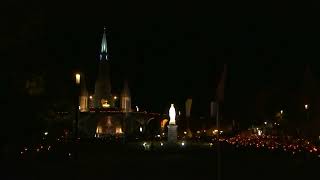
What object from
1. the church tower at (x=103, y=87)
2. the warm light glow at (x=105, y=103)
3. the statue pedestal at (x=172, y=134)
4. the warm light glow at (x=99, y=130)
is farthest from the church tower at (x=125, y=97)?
the statue pedestal at (x=172, y=134)

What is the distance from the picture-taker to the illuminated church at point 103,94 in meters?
175

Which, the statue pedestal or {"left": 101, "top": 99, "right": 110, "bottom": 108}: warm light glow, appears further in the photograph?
{"left": 101, "top": 99, "right": 110, "bottom": 108}: warm light glow

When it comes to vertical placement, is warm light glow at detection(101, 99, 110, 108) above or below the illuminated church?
below

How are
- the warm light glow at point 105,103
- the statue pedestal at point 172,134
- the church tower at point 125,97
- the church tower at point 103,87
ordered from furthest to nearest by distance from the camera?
1. the church tower at point 125,97
2. the church tower at point 103,87
3. the warm light glow at point 105,103
4. the statue pedestal at point 172,134

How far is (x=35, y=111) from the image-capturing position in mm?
23625

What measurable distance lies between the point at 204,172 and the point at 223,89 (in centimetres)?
1186

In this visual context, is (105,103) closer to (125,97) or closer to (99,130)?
(125,97)

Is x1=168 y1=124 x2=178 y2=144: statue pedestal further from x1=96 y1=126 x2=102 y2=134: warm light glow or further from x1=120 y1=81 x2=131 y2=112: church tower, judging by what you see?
x1=120 y1=81 x2=131 y2=112: church tower

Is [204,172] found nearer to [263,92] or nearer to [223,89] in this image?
[223,89]

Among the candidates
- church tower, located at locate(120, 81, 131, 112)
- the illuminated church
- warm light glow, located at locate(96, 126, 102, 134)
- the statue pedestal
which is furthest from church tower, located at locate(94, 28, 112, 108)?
the statue pedestal

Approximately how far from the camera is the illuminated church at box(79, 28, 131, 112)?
175125mm

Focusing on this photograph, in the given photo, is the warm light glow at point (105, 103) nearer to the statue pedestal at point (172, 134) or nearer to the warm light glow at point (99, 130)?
the warm light glow at point (99, 130)

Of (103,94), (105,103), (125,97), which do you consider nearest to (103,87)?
(103,94)

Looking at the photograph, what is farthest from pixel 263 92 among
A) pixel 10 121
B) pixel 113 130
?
pixel 10 121
